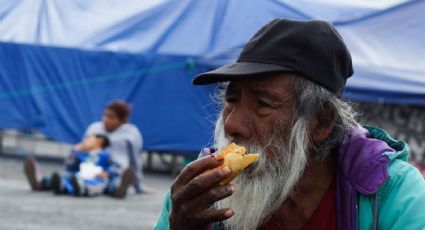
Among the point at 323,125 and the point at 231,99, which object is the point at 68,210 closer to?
the point at 323,125

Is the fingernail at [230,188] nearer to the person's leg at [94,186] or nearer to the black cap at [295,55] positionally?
the black cap at [295,55]

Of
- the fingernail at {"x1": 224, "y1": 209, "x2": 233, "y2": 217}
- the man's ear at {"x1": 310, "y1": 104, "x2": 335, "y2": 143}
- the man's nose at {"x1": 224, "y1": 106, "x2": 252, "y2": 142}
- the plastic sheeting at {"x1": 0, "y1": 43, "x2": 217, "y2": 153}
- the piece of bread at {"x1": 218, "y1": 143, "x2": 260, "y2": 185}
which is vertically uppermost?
the man's nose at {"x1": 224, "y1": 106, "x2": 252, "y2": 142}

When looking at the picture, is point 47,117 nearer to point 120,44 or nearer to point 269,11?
point 120,44

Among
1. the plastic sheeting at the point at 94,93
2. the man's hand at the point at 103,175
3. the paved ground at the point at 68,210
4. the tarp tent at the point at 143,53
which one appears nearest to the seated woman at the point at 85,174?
the man's hand at the point at 103,175

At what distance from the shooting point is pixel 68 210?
10625 millimetres

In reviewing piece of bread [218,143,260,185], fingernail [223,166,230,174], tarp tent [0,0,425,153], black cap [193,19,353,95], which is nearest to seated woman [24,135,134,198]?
tarp tent [0,0,425,153]

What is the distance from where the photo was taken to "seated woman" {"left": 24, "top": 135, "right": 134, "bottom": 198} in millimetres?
12289

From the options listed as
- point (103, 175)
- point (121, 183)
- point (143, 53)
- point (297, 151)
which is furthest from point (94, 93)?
point (297, 151)

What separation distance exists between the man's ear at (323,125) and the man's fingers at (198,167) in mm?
520

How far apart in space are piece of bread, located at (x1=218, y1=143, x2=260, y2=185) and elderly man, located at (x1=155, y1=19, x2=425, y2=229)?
0.28ft

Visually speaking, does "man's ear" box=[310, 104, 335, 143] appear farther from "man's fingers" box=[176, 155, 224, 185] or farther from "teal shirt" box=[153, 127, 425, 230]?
"man's fingers" box=[176, 155, 224, 185]

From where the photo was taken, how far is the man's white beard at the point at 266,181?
9.99 ft

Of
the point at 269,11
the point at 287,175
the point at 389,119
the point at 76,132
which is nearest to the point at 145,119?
the point at 76,132

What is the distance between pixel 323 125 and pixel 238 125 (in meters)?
0.40
